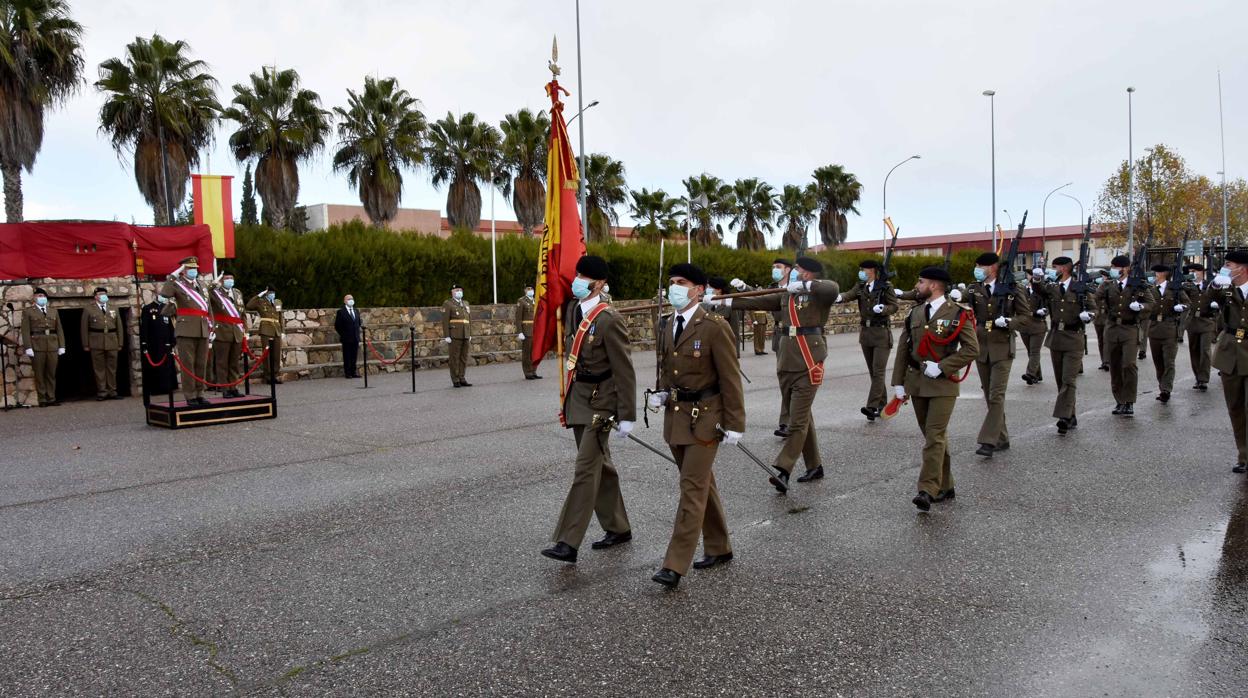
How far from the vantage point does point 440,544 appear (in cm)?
593

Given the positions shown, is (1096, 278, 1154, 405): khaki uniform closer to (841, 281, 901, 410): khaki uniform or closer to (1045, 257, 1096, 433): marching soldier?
(1045, 257, 1096, 433): marching soldier

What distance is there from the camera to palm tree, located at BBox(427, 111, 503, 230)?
37406 millimetres

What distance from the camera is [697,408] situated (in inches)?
201

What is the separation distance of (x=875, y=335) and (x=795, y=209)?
3968 cm

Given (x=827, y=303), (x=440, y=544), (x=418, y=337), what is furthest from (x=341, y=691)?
(x=418, y=337)

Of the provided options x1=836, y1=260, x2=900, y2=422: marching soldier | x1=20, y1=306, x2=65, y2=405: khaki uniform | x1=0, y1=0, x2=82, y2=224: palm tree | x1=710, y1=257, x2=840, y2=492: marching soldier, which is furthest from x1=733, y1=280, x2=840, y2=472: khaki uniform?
x1=0, y1=0, x2=82, y2=224: palm tree

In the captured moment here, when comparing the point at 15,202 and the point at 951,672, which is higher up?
the point at 15,202

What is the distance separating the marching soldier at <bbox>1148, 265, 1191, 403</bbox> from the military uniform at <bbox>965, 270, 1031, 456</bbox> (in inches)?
149

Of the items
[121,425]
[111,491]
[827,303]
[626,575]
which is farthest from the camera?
[121,425]

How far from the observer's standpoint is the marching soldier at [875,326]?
11273 mm

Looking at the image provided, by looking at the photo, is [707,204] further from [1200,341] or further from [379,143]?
[1200,341]

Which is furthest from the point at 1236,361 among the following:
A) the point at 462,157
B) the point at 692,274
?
the point at 462,157

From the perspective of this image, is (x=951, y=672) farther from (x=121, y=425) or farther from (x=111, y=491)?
(x=121, y=425)

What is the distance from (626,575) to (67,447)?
7963 millimetres
